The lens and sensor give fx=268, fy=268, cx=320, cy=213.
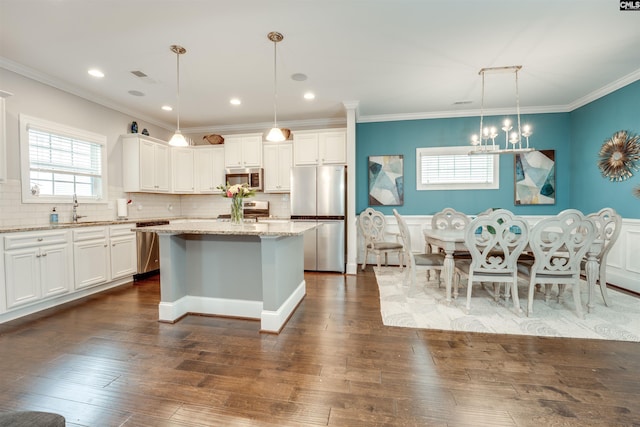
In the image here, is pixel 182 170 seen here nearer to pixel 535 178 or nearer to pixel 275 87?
pixel 275 87

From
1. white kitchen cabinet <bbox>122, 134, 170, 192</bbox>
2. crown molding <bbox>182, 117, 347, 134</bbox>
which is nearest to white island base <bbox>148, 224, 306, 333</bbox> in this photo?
white kitchen cabinet <bbox>122, 134, 170, 192</bbox>

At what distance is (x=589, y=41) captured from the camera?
2709 mm

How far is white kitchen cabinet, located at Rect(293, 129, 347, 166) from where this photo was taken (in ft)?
15.5

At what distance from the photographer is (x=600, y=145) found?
3996 millimetres

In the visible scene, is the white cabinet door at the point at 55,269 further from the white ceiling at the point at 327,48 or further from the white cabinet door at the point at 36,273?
the white ceiling at the point at 327,48

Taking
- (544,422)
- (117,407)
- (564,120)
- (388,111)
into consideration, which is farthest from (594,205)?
(117,407)

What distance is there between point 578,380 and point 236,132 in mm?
5836

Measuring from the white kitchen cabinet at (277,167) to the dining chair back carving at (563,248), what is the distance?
3666mm

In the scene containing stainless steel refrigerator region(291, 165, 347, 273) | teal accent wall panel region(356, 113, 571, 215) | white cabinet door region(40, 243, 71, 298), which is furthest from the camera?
teal accent wall panel region(356, 113, 571, 215)

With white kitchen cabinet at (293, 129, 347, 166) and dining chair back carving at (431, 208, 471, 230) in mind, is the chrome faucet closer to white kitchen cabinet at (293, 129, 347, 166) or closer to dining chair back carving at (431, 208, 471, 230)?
white kitchen cabinet at (293, 129, 347, 166)

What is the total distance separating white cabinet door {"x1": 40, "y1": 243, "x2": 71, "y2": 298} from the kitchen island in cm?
146

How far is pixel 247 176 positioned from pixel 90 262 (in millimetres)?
2604

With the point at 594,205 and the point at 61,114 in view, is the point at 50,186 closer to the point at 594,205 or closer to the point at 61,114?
the point at 61,114

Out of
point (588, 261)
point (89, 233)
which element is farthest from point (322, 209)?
point (588, 261)
